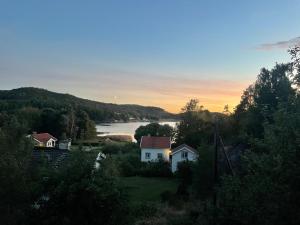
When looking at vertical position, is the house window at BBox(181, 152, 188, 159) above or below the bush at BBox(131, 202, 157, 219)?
above

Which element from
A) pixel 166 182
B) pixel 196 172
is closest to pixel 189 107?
pixel 166 182

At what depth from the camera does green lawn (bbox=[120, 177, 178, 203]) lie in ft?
116

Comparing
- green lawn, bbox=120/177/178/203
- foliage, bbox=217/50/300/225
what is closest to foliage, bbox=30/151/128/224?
foliage, bbox=217/50/300/225

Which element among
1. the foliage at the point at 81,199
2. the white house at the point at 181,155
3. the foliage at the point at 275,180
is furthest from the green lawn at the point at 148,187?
the foliage at the point at 275,180

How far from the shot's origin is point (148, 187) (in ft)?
138

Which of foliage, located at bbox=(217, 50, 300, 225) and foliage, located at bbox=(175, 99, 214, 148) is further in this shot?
foliage, located at bbox=(175, 99, 214, 148)

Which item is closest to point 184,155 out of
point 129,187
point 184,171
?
point 184,171

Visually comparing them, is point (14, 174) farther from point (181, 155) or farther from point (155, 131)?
point (155, 131)

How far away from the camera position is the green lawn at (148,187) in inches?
1394

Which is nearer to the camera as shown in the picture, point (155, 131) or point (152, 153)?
point (152, 153)

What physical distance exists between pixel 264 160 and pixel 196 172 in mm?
20520

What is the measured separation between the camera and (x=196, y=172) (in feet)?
96.5

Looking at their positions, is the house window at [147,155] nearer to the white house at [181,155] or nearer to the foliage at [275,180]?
the white house at [181,155]

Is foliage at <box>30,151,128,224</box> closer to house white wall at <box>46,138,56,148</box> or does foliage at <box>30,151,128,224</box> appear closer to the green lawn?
the green lawn
